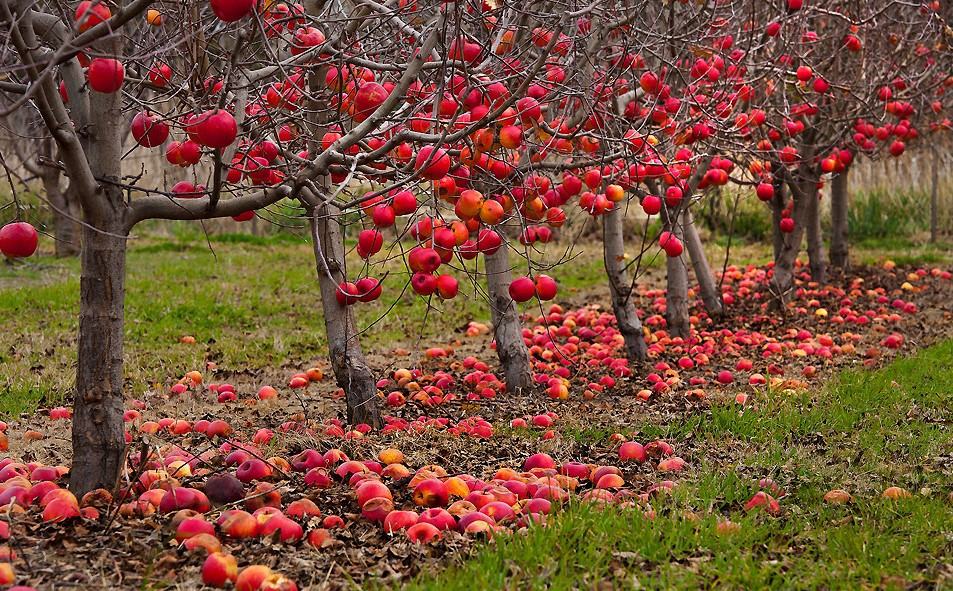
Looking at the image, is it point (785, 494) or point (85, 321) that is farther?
point (785, 494)

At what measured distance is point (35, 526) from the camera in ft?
9.54

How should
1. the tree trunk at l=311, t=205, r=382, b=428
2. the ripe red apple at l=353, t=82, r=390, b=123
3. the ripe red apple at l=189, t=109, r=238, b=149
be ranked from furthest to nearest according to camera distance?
the tree trunk at l=311, t=205, r=382, b=428
the ripe red apple at l=353, t=82, r=390, b=123
the ripe red apple at l=189, t=109, r=238, b=149

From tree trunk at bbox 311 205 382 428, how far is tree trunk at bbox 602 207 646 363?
198cm

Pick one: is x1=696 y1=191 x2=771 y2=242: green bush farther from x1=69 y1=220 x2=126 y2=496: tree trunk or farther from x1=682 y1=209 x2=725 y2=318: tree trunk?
x1=69 y1=220 x2=126 y2=496: tree trunk

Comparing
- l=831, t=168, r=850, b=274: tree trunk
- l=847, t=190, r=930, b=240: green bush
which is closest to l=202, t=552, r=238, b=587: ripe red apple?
l=831, t=168, r=850, b=274: tree trunk

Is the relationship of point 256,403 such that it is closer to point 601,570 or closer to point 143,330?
point 143,330

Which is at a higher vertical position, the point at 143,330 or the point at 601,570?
the point at 143,330

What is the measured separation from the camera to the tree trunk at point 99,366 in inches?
121

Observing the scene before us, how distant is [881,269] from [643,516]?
7.97 m

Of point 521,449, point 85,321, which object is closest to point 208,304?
point 521,449

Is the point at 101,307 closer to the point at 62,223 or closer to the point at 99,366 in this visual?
the point at 99,366

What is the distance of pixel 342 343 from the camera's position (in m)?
4.56

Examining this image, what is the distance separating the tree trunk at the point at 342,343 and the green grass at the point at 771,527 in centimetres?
108

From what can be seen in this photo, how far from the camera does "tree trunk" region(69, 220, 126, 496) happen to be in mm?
3064
